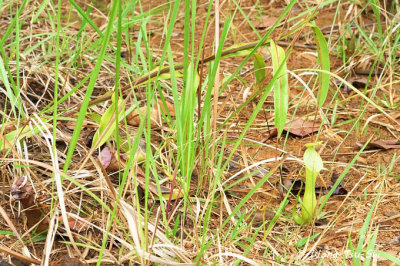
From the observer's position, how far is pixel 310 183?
4.51 feet

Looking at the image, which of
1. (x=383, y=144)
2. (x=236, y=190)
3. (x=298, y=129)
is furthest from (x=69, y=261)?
(x=383, y=144)

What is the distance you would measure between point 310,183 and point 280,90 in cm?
25

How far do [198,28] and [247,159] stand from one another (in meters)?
1.10

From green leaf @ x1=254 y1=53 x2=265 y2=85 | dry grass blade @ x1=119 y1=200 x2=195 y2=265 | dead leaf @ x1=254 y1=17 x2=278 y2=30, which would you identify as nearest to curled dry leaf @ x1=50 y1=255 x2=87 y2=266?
dry grass blade @ x1=119 y1=200 x2=195 y2=265

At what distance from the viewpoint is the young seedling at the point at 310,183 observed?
4.41ft

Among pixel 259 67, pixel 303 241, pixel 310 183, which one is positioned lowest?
pixel 303 241

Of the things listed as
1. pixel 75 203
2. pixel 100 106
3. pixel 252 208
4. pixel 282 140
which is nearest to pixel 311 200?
pixel 252 208

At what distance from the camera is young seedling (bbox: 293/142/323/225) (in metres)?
1.34

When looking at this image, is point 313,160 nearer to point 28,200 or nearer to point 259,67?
point 259,67

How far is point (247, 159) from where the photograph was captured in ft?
5.59

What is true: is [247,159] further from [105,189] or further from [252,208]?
[105,189]

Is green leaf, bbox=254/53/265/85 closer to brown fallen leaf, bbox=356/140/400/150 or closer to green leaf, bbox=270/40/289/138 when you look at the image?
green leaf, bbox=270/40/289/138

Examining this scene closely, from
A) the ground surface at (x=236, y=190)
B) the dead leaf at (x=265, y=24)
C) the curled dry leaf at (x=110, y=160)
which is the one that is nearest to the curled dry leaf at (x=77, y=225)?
the ground surface at (x=236, y=190)

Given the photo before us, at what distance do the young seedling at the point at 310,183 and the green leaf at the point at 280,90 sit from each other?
3.7 inches
